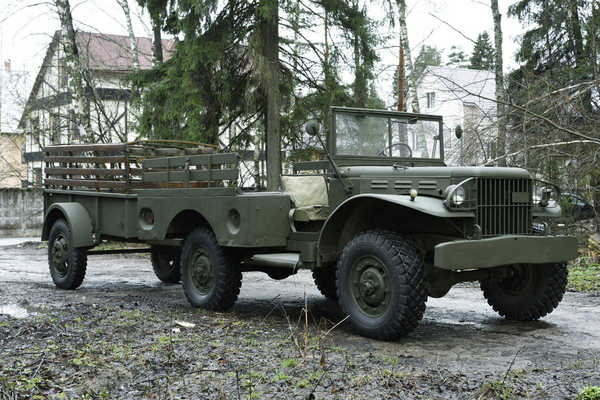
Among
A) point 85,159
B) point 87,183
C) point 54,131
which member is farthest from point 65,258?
point 54,131

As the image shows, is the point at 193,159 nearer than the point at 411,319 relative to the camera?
No

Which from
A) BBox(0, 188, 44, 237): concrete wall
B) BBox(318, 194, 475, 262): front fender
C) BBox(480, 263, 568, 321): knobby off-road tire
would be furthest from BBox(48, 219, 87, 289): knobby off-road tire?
BBox(0, 188, 44, 237): concrete wall

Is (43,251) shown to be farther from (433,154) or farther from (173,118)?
(433,154)

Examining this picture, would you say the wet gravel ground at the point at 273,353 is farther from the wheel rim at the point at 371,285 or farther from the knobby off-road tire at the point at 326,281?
the wheel rim at the point at 371,285

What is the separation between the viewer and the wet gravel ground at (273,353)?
14.4 feet

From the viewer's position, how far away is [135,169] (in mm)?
8656

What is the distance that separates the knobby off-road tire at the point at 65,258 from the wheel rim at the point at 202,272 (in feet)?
6.60

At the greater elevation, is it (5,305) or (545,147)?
(545,147)

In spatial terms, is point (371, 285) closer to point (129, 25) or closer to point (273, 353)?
point (273, 353)

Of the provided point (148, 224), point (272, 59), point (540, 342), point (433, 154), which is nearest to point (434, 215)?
point (540, 342)

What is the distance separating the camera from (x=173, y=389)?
4.38 m

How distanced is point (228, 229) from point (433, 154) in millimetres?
2342

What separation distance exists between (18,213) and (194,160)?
673 inches

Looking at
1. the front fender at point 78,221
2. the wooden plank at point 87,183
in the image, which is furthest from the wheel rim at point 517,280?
the front fender at point 78,221
